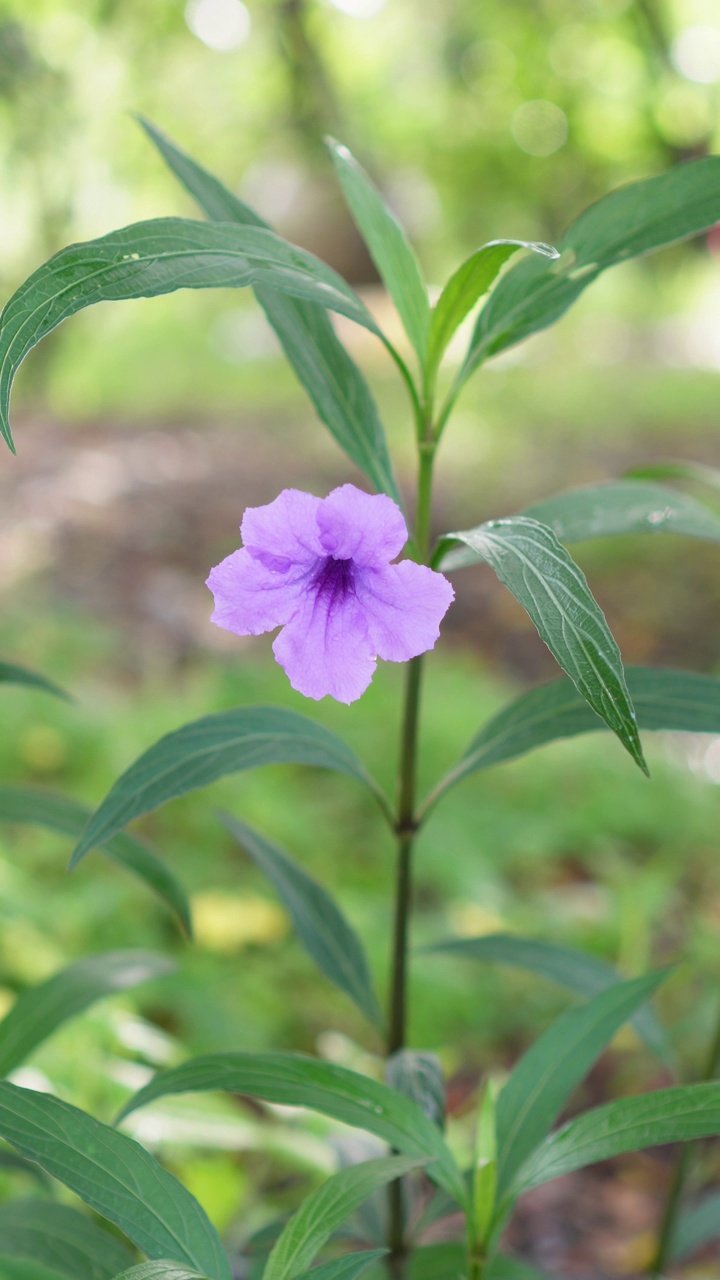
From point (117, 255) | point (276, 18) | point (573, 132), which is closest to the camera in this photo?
point (117, 255)

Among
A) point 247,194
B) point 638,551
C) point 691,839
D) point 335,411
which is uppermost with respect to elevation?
point 247,194

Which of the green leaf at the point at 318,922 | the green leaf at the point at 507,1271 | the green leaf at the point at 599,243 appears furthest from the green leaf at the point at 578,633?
the green leaf at the point at 507,1271

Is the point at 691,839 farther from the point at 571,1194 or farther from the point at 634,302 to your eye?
the point at 634,302

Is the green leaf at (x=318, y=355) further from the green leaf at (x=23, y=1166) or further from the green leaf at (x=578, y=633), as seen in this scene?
the green leaf at (x=23, y=1166)

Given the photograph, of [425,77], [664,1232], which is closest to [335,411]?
[664,1232]

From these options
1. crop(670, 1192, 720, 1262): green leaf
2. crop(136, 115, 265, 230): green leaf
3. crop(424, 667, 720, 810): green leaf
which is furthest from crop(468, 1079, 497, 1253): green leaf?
crop(136, 115, 265, 230): green leaf

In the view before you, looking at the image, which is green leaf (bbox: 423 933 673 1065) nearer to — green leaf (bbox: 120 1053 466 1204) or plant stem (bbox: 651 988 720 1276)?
plant stem (bbox: 651 988 720 1276)
